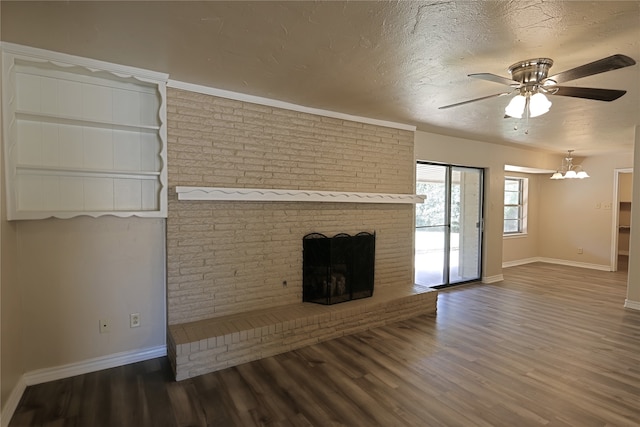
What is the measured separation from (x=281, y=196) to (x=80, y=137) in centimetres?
174

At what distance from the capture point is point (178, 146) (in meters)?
2.86

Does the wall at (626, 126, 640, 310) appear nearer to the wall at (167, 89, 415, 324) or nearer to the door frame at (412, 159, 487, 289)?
the door frame at (412, 159, 487, 289)

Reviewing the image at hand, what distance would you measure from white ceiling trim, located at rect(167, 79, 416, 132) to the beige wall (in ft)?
4.06

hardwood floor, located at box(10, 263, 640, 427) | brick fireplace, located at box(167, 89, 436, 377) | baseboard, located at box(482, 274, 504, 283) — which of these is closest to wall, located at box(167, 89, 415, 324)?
brick fireplace, located at box(167, 89, 436, 377)

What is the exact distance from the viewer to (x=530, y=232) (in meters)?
7.50

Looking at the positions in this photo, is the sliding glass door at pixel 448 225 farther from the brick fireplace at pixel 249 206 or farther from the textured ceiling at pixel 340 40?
the textured ceiling at pixel 340 40

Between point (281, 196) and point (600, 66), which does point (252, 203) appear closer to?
point (281, 196)

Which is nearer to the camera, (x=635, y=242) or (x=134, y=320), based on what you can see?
(x=134, y=320)

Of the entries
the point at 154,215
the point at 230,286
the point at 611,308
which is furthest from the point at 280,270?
the point at 611,308

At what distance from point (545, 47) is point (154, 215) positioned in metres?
3.19

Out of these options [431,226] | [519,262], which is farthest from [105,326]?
[519,262]

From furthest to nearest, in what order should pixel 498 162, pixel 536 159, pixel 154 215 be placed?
pixel 536 159, pixel 498 162, pixel 154 215

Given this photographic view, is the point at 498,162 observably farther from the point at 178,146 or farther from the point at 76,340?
the point at 76,340

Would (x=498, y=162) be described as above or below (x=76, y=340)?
above
